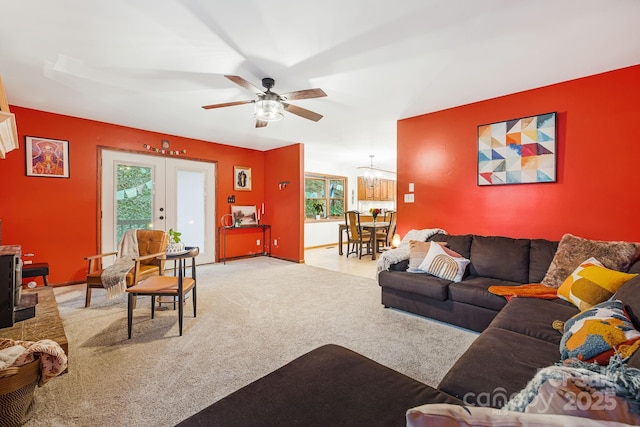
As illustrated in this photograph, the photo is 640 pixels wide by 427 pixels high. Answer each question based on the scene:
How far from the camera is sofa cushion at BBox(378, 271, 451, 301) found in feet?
8.89

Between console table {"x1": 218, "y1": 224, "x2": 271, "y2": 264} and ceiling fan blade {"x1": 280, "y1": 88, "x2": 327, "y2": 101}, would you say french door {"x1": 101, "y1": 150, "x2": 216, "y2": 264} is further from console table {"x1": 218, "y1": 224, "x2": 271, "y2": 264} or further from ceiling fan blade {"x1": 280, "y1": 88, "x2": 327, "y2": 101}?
ceiling fan blade {"x1": 280, "y1": 88, "x2": 327, "y2": 101}

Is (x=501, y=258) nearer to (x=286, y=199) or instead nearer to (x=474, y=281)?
(x=474, y=281)

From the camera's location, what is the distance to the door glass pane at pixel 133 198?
15.1 feet

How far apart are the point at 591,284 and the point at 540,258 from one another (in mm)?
768

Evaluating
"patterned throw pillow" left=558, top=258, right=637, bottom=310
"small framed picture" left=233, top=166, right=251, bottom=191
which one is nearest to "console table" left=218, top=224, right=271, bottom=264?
"small framed picture" left=233, top=166, right=251, bottom=191

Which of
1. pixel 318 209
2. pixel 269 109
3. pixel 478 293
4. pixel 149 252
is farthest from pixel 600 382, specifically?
pixel 318 209

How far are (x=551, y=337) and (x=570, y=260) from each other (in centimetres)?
119

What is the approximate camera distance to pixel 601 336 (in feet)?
4.05

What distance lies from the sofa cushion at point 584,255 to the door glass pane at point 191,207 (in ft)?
17.4

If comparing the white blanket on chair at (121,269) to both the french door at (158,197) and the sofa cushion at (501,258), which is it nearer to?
the french door at (158,197)

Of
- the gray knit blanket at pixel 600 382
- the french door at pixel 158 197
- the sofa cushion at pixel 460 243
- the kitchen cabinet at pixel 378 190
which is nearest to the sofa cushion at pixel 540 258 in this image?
the sofa cushion at pixel 460 243

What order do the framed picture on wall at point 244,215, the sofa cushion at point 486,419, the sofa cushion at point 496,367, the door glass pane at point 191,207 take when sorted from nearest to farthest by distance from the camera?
the sofa cushion at point 486,419, the sofa cushion at point 496,367, the door glass pane at point 191,207, the framed picture on wall at point 244,215

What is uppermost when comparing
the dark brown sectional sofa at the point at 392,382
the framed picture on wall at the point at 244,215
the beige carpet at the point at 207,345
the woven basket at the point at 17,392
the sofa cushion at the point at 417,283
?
the framed picture on wall at the point at 244,215

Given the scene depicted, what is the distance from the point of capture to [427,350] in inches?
89.4
